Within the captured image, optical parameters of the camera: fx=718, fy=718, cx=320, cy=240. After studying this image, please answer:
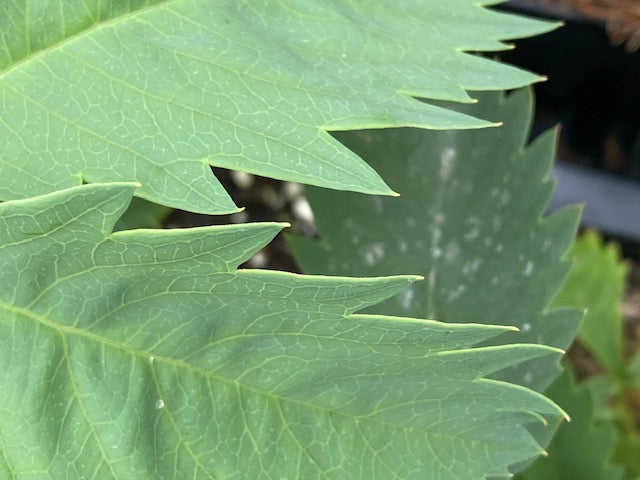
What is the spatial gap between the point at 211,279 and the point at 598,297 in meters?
0.95

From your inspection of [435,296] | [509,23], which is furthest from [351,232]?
[509,23]

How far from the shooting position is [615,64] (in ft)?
4.04

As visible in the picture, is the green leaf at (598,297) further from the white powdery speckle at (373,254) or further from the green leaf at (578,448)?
the white powdery speckle at (373,254)

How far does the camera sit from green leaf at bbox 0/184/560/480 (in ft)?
1.10

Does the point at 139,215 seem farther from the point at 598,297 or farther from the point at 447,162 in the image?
the point at 598,297

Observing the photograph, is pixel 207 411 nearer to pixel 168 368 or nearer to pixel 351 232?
pixel 168 368

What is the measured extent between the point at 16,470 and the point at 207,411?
0.31 ft

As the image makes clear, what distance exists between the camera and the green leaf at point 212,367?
13.2 inches

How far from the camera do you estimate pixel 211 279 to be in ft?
1.11

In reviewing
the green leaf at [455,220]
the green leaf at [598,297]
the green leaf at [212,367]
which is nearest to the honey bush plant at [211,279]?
the green leaf at [212,367]

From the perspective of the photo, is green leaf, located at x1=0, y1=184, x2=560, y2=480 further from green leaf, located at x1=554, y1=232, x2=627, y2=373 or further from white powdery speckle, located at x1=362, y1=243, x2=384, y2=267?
green leaf, located at x1=554, y1=232, x2=627, y2=373

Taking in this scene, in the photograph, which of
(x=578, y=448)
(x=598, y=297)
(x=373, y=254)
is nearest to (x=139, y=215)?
(x=373, y=254)

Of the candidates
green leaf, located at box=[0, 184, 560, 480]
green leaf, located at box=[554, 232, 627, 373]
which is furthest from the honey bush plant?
green leaf, located at box=[554, 232, 627, 373]

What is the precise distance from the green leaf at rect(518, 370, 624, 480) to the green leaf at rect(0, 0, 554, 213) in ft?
1.37
